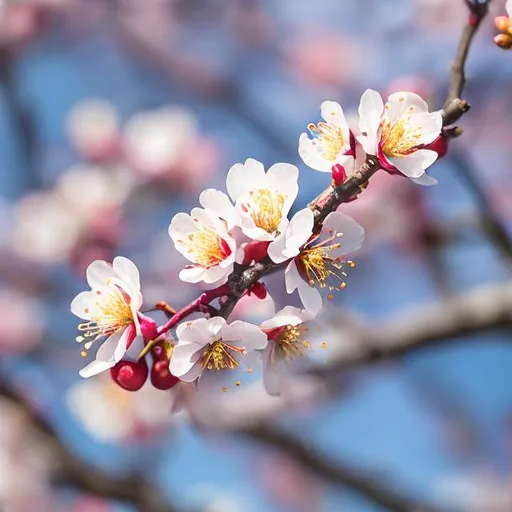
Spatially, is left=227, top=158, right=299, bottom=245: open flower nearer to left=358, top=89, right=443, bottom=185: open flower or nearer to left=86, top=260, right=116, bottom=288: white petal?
left=358, top=89, right=443, bottom=185: open flower

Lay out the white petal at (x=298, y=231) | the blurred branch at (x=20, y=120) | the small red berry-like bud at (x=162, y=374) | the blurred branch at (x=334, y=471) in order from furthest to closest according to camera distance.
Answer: the blurred branch at (x=20, y=120), the blurred branch at (x=334, y=471), the small red berry-like bud at (x=162, y=374), the white petal at (x=298, y=231)

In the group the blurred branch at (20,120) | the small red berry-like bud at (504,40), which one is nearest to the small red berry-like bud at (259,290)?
the small red berry-like bud at (504,40)

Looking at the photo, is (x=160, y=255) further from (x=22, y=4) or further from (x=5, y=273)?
(x=22, y=4)

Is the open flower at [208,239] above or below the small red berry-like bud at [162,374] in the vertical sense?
above

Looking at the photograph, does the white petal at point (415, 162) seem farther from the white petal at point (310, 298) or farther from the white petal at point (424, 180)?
the white petal at point (310, 298)

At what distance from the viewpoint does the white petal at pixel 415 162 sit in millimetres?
1098

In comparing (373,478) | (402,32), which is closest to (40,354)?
Result: (373,478)

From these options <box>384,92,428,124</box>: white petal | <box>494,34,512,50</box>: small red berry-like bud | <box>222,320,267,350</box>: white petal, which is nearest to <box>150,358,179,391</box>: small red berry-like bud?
<box>222,320,267,350</box>: white petal

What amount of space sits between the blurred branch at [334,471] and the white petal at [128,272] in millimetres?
1857

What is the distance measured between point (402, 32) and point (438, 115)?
3668 millimetres

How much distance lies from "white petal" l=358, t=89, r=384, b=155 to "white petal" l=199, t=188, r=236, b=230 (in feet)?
0.73

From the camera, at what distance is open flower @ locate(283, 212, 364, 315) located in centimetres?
104

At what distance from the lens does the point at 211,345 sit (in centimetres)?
112

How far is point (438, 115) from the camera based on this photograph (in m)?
1.13
